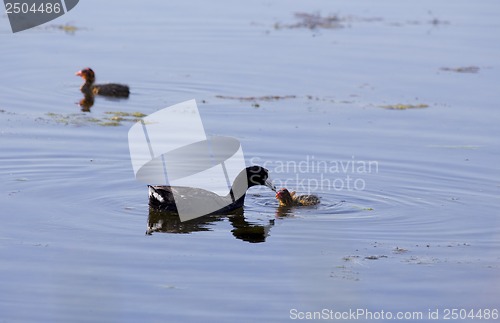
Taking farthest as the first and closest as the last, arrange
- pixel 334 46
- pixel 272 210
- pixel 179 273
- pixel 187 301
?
1. pixel 334 46
2. pixel 272 210
3. pixel 179 273
4. pixel 187 301

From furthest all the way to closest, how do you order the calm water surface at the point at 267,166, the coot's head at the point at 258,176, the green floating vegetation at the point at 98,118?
the green floating vegetation at the point at 98,118 → the coot's head at the point at 258,176 → the calm water surface at the point at 267,166

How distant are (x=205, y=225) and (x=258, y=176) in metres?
1.39

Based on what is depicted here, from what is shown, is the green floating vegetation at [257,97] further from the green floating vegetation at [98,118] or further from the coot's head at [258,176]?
the coot's head at [258,176]

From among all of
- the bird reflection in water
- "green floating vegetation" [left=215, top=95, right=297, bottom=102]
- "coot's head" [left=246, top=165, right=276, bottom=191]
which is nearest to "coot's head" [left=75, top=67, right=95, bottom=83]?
"green floating vegetation" [left=215, top=95, right=297, bottom=102]

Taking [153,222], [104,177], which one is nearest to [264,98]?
[104,177]

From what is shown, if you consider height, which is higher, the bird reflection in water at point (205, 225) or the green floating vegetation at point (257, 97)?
the green floating vegetation at point (257, 97)

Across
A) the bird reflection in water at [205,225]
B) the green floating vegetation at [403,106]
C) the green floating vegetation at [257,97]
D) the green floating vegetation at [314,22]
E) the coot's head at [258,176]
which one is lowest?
the bird reflection in water at [205,225]

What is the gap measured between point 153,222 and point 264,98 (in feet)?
19.9

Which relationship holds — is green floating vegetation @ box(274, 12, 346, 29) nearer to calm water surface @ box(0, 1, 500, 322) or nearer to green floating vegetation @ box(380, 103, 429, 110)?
calm water surface @ box(0, 1, 500, 322)

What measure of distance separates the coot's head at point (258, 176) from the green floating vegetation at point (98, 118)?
3424 millimetres

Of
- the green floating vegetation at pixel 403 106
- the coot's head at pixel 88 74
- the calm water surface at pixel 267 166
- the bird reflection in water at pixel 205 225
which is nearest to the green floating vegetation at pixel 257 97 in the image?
the calm water surface at pixel 267 166

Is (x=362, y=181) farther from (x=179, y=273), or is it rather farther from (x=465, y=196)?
(x=179, y=273)

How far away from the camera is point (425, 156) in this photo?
13156mm

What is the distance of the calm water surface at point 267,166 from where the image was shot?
27.3ft
